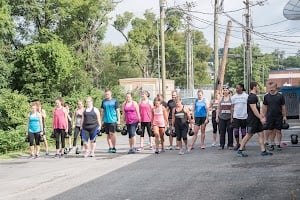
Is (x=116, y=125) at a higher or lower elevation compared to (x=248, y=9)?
lower

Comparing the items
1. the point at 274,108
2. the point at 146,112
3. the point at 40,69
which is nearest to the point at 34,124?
the point at 146,112

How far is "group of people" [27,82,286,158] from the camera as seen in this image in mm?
14062

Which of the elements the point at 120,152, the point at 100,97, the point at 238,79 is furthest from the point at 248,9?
the point at 238,79

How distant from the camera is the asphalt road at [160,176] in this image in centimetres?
892

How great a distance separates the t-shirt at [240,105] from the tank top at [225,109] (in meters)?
0.35

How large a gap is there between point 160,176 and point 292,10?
218 inches

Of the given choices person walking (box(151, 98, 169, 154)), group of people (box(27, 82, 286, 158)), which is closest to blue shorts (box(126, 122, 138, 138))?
group of people (box(27, 82, 286, 158))

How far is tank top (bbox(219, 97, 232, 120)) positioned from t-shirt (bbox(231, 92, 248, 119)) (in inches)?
13.7

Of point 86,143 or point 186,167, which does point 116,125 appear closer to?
point 86,143

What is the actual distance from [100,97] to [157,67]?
3959 centimetres

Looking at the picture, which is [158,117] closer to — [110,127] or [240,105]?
[110,127]

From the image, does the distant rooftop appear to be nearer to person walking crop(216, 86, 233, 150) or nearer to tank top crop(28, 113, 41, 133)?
person walking crop(216, 86, 233, 150)

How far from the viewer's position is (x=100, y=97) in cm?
3200

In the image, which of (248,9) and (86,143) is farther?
(248,9)
